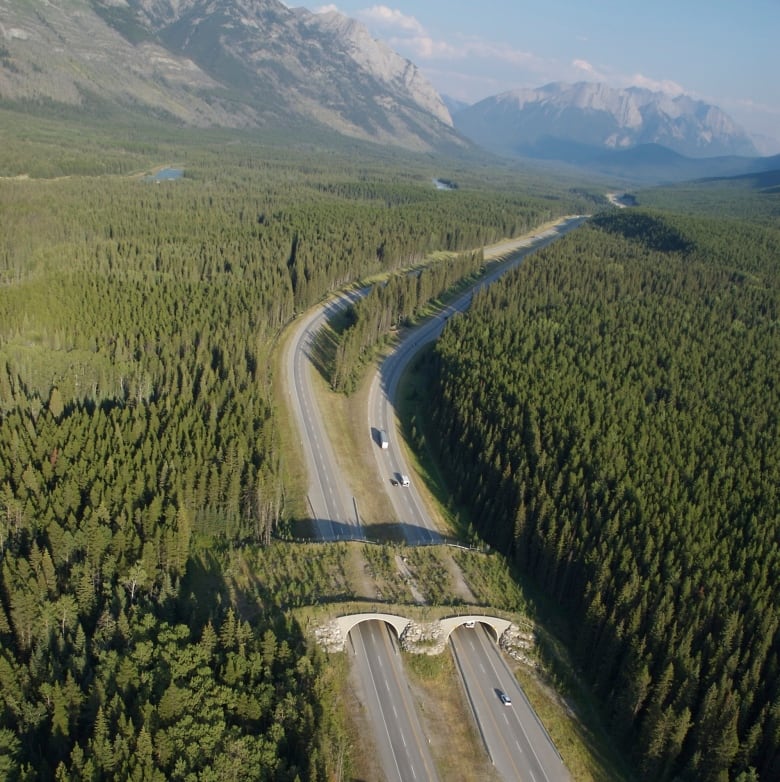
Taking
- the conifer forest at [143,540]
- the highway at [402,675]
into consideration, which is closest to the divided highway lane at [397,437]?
the highway at [402,675]

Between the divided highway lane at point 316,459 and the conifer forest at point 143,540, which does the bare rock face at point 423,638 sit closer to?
the conifer forest at point 143,540

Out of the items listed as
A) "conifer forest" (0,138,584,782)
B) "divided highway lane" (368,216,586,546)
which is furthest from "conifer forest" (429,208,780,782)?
"conifer forest" (0,138,584,782)

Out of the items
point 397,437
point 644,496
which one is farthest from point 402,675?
point 397,437

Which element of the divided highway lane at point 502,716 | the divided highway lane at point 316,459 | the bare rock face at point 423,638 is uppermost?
the divided highway lane at point 316,459

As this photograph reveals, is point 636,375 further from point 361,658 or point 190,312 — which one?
point 190,312

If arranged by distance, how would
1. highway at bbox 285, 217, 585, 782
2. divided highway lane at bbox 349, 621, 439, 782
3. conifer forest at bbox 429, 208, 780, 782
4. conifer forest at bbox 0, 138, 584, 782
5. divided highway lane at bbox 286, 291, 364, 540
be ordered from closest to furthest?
1. conifer forest at bbox 0, 138, 584, 782
2. divided highway lane at bbox 349, 621, 439, 782
3. highway at bbox 285, 217, 585, 782
4. conifer forest at bbox 429, 208, 780, 782
5. divided highway lane at bbox 286, 291, 364, 540

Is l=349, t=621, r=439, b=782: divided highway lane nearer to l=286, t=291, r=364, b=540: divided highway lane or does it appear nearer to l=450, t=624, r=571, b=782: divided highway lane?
l=450, t=624, r=571, b=782: divided highway lane

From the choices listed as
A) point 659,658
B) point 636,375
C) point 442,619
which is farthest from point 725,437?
point 442,619
